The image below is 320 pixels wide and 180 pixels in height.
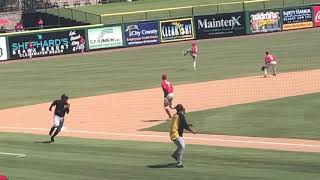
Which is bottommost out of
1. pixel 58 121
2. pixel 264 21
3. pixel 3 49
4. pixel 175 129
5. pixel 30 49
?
pixel 58 121

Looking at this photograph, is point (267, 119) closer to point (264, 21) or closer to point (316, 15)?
point (264, 21)

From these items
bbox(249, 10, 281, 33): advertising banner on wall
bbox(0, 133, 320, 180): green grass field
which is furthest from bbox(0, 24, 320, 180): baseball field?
Answer: bbox(249, 10, 281, 33): advertising banner on wall

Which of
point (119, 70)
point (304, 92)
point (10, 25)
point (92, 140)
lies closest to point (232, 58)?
point (119, 70)

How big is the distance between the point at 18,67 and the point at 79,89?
16.9 meters

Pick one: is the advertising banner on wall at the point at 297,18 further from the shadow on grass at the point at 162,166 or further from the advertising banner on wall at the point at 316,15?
the shadow on grass at the point at 162,166

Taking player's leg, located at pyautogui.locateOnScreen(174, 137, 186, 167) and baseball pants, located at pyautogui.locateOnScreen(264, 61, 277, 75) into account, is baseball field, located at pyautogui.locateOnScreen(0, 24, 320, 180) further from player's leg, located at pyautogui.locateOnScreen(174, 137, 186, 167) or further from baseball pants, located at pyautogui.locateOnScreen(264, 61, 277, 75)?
baseball pants, located at pyautogui.locateOnScreen(264, 61, 277, 75)

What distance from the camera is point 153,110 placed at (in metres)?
29.8

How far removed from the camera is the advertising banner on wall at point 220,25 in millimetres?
67125

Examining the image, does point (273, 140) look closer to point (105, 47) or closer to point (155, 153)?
point (155, 153)

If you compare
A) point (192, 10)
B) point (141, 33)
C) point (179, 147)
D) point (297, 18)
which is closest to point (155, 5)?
point (192, 10)

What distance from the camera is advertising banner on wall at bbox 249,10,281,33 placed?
2660 inches

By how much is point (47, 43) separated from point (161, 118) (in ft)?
114

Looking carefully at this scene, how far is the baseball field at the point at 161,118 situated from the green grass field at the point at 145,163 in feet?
0.09

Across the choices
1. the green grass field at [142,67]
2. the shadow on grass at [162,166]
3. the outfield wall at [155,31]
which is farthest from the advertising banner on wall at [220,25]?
the shadow on grass at [162,166]
